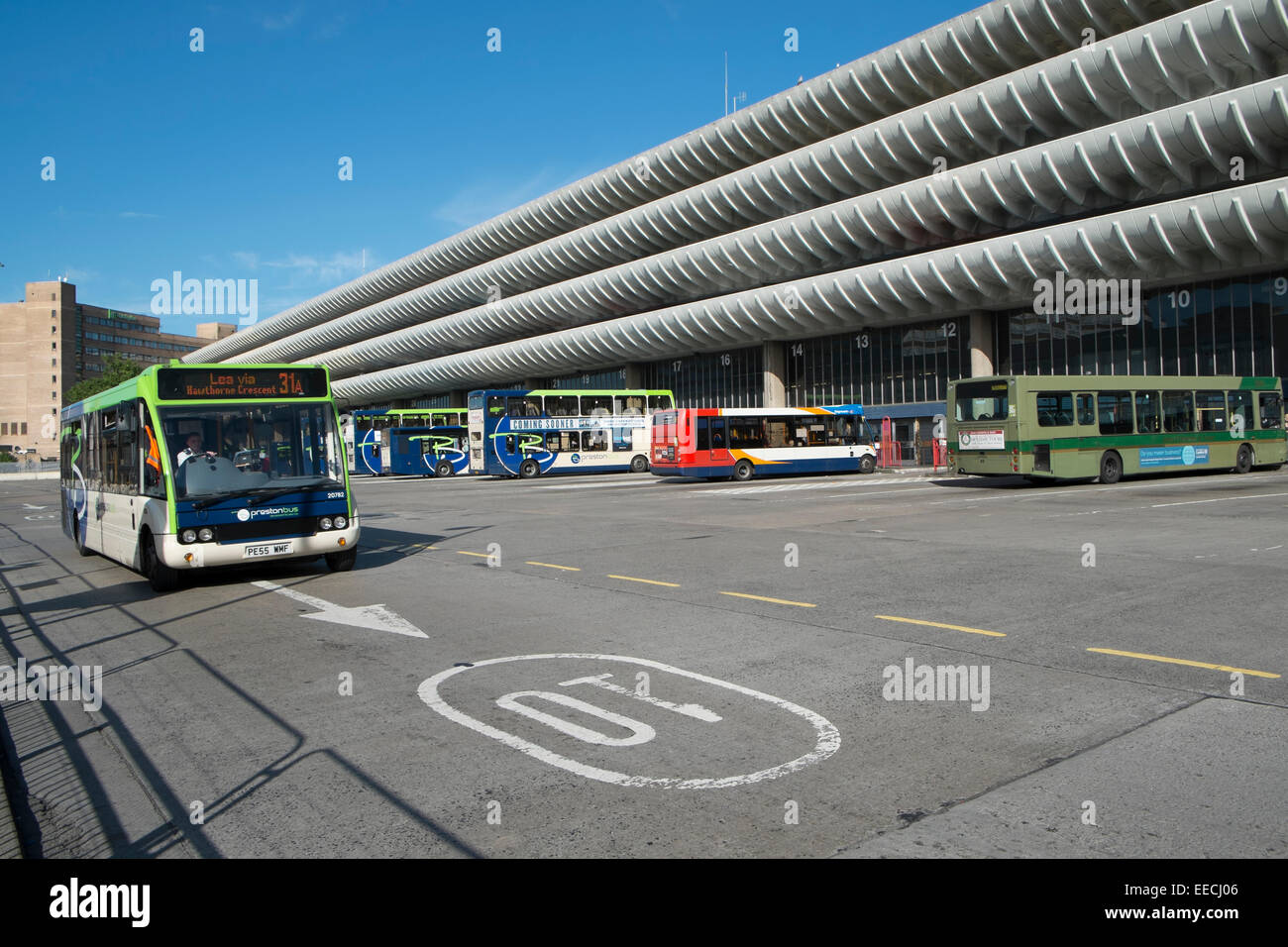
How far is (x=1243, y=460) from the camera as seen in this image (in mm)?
30516

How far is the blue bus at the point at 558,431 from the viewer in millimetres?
46125

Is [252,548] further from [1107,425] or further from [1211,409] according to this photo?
[1211,409]

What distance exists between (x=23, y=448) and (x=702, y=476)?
143 m

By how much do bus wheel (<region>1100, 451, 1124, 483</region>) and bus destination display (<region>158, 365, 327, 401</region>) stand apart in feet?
73.4

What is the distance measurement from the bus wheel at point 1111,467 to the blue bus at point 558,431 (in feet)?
79.9

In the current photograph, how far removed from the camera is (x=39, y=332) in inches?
5842

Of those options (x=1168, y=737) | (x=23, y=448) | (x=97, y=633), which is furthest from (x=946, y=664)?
(x=23, y=448)

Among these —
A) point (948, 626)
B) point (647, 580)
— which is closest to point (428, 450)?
point (647, 580)

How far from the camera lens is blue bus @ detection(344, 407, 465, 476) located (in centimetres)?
5775

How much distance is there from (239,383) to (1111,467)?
23744 millimetres

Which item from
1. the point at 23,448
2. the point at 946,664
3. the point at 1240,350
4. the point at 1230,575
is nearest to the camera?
the point at 946,664

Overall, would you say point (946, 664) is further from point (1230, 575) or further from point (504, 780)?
point (1230, 575)

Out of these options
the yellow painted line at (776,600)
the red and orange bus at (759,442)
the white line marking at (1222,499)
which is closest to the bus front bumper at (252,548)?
the yellow painted line at (776,600)

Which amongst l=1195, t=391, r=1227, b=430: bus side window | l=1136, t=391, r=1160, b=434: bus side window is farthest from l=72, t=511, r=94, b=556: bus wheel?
l=1195, t=391, r=1227, b=430: bus side window
